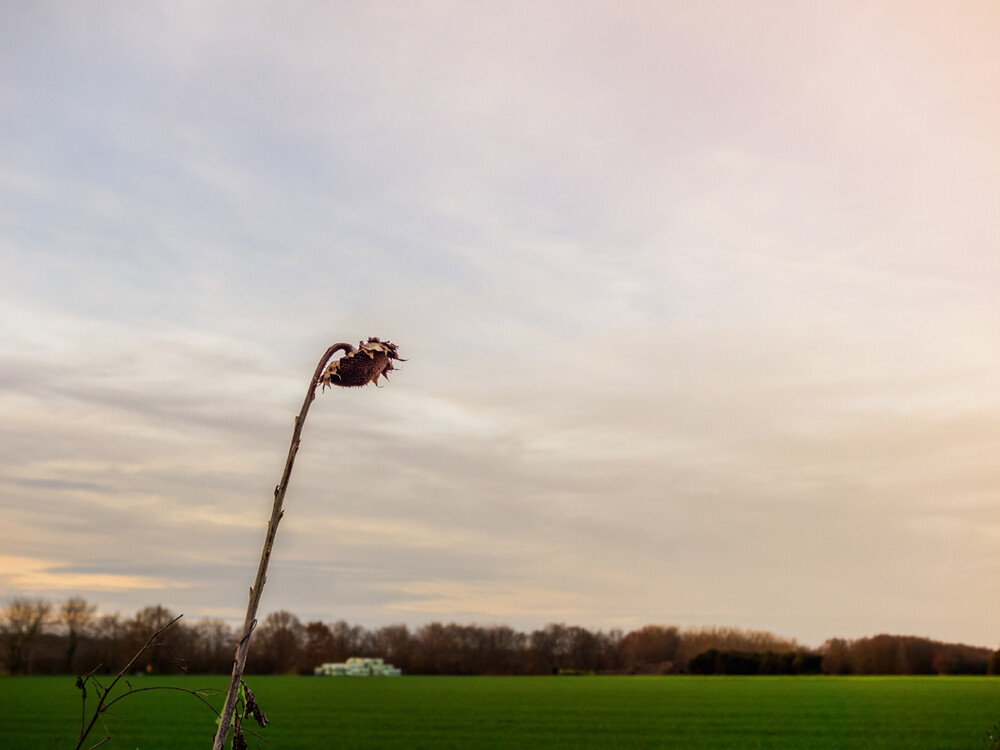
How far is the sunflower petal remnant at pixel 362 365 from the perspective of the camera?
2.49m

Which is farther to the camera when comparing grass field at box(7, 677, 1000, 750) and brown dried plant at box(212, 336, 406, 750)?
grass field at box(7, 677, 1000, 750)

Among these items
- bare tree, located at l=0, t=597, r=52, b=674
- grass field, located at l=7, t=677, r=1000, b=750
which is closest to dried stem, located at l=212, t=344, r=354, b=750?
grass field, located at l=7, t=677, r=1000, b=750

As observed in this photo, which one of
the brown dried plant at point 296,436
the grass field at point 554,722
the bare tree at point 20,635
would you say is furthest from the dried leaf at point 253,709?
the bare tree at point 20,635

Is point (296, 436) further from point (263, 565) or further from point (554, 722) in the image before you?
point (554, 722)

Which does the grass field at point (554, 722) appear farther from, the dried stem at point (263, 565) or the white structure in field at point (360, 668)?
the white structure in field at point (360, 668)

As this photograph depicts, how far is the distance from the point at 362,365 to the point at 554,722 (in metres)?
34.2

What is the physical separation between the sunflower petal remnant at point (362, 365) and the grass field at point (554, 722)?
989 inches

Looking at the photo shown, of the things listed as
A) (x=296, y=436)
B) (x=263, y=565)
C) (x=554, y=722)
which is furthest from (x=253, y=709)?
(x=554, y=722)

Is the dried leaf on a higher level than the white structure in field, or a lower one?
higher

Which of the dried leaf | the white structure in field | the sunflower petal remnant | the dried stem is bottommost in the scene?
the white structure in field

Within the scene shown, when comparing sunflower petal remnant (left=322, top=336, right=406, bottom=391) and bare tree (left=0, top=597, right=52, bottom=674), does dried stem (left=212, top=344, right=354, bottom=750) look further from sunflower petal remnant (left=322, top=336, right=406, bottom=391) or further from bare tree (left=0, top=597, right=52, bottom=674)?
bare tree (left=0, top=597, right=52, bottom=674)

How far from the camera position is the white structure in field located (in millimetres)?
130250

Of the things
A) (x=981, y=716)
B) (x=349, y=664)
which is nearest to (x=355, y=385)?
(x=981, y=716)

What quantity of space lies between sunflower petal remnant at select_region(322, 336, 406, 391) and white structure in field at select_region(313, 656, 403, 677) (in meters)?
135
